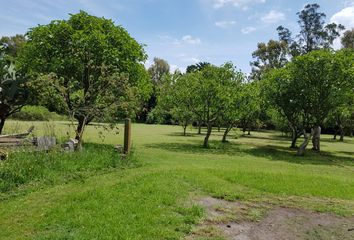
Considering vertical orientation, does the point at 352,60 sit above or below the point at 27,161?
above

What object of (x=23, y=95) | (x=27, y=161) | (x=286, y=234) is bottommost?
(x=286, y=234)

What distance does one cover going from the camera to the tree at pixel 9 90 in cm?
1356

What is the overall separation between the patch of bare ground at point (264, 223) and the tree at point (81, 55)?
26.8ft

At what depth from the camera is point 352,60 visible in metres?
19.8

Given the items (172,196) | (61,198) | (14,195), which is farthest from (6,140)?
(172,196)

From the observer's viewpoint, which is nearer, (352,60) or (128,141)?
(128,141)

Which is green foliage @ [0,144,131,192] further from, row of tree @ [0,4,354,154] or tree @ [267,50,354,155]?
tree @ [267,50,354,155]

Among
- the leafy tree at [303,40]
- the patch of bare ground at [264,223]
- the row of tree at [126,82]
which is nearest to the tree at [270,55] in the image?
the leafy tree at [303,40]

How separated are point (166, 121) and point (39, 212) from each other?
53266 mm

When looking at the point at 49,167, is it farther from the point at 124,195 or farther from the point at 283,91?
the point at 283,91

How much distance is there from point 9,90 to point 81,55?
323cm

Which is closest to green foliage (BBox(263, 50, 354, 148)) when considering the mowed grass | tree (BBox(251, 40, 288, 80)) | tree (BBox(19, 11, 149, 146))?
tree (BBox(19, 11, 149, 146))

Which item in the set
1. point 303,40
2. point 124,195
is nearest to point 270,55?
point 303,40

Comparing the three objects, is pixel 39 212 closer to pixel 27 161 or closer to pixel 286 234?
pixel 27 161
